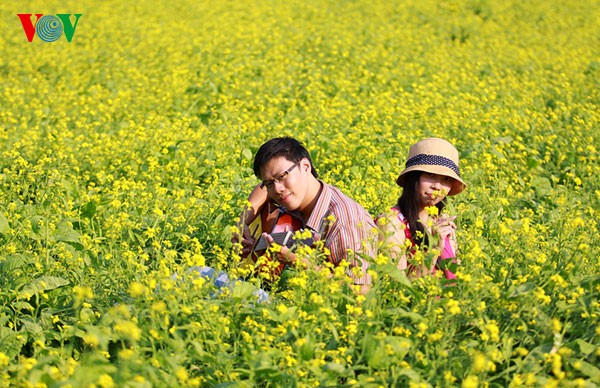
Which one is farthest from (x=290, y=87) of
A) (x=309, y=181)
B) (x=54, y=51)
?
(x=309, y=181)

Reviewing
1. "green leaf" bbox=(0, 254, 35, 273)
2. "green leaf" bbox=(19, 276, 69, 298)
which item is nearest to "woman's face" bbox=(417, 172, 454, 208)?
"green leaf" bbox=(19, 276, 69, 298)

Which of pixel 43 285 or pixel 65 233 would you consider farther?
pixel 65 233

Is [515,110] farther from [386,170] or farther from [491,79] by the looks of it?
[386,170]

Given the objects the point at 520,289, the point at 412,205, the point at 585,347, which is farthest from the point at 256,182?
the point at 585,347

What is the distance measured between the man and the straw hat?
0.42 metres

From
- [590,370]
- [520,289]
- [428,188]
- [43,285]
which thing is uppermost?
[428,188]

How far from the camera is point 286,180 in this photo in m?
4.16

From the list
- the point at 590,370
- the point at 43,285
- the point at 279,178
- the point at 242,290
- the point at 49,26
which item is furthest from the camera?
the point at 49,26

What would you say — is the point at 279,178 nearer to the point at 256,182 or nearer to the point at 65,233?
the point at 65,233

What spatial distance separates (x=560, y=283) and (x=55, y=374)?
2.03 m

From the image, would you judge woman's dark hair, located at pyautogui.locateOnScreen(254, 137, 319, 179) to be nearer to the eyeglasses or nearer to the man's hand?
the eyeglasses

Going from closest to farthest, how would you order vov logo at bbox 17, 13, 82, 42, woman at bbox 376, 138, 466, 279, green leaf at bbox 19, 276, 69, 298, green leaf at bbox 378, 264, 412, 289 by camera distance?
green leaf at bbox 378, 264, 412, 289, green leaf at bbox 19, 276, 69, 298, woman at bbox 376, 138, 466, 279, vov logo at bbox 17, 13, 82, 42

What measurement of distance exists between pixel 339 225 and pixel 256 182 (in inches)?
72.5

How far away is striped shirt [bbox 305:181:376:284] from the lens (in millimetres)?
4059
